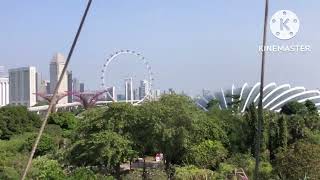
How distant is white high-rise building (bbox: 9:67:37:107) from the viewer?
11079 centimetres

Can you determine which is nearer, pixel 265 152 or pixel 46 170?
pixel 46 170

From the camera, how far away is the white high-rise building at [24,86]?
110787 mm

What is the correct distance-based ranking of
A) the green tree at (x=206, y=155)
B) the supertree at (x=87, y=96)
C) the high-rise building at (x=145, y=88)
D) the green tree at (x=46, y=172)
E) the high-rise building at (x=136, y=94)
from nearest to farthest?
the green tree at (x=46, y=172) → the green tree at (x=206, y=155) → the high-rise building at (x=145, y=88) → the supertree at (x=87, y=96) → the high-rise building at (x=136, y=94)

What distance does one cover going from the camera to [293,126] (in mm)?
24688

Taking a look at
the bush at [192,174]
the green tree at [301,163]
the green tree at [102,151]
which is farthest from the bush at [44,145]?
the green tree at [301,163]

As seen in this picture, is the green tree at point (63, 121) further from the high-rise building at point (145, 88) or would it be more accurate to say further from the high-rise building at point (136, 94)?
the high-rise building at point (136, 94)


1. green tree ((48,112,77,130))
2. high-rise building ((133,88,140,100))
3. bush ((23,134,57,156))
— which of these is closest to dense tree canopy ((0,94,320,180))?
bush ((23,134,57,156))

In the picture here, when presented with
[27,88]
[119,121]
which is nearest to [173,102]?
[119,121]

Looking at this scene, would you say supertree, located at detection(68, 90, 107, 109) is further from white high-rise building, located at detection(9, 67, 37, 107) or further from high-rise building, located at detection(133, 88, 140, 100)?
high-rise building, located at detection(133, 88, 140, 100)

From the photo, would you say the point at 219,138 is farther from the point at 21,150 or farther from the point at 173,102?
the point at 21,150

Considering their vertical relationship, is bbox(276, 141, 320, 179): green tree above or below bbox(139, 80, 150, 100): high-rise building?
above

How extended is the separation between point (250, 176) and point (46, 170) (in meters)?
6.44

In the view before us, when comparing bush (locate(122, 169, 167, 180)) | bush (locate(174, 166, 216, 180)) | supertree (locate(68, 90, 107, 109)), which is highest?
bush (locate(174, 166, 216, 180))

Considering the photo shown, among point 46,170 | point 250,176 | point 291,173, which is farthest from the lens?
point 250,176
